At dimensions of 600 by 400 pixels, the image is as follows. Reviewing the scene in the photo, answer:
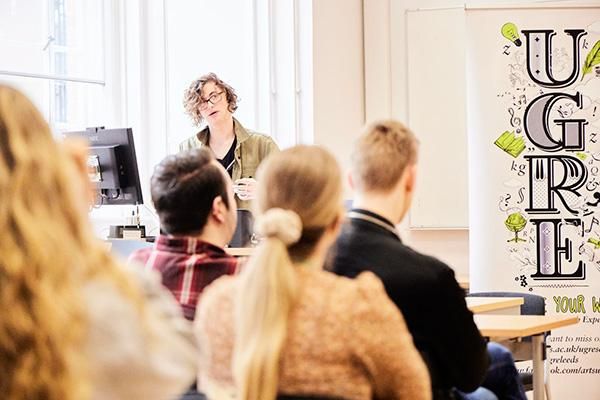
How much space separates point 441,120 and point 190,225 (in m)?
4.65

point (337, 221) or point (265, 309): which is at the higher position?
point (337, 221)

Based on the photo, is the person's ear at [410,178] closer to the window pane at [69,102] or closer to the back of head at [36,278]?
the back of head at [36,278]

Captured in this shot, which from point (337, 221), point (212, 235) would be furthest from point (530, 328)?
point (337, 221)

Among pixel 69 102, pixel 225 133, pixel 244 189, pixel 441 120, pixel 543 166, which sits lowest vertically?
pixel 244 189

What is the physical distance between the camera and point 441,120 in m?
7.38

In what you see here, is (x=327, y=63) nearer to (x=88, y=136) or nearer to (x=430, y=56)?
(x=430, y=56)

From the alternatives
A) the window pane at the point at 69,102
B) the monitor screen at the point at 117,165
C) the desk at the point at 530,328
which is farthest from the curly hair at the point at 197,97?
the desk at the point at 530,328

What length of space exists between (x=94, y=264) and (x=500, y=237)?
16.4 ft

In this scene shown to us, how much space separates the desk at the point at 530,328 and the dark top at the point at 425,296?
2.07 feet

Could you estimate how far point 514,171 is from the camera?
6246 mm

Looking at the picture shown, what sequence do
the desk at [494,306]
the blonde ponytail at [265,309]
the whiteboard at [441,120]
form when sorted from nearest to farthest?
the blonde ponytail at [265,309]
the desk at [494,306]
the whiteboard at [441,120]

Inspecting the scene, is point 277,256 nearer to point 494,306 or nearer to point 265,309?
point 265,309

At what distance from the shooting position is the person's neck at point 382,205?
9.58ft

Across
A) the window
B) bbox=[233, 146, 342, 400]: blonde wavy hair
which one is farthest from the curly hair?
bbox=[233, 146, 342, 400]: blonde wavy hair
